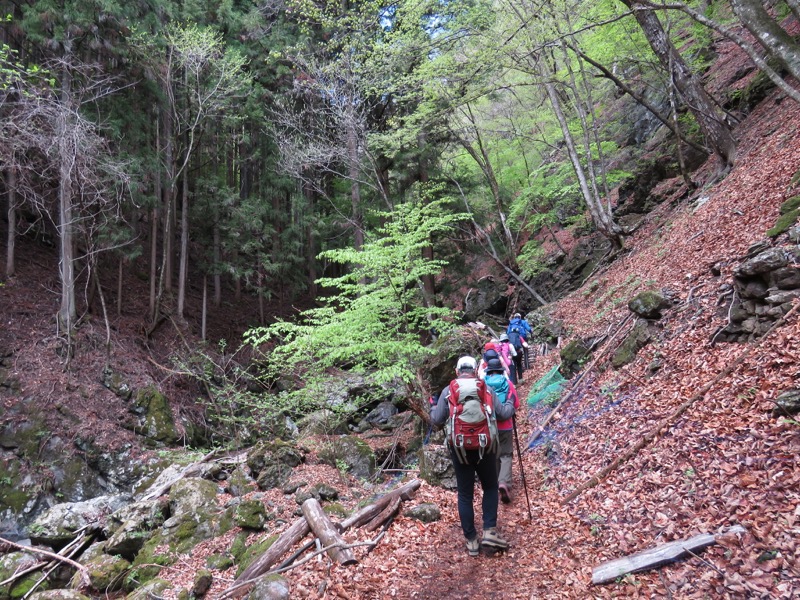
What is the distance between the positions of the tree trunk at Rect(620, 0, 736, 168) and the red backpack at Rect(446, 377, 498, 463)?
10758mm

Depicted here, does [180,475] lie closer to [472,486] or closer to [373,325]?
[373,325]

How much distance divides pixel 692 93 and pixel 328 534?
12.8 meters

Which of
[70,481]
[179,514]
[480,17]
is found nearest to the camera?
[179,514]

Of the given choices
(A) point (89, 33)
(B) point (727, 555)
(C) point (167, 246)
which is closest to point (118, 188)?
(C) point (167, 246)

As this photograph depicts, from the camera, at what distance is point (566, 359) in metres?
8.89

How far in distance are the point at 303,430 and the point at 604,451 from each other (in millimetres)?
8168

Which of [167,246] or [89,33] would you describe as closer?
[89,33]

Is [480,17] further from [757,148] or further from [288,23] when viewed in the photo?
[288,23]

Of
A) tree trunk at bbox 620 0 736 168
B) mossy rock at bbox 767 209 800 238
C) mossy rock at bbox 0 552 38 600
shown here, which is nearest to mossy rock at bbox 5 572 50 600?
mossy rock at bbox 0 552 38 600

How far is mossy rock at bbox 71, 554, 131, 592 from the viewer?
20.8 ft

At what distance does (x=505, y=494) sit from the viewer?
564 centimetres

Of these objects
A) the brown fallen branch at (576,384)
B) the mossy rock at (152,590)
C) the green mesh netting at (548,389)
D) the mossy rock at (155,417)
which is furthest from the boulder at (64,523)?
the green mesh netting at (548,389)

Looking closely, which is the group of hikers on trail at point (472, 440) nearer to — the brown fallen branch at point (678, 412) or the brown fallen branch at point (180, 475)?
the brown fallen branch at point (678, 412)

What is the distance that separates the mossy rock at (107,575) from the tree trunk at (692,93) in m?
15.0
